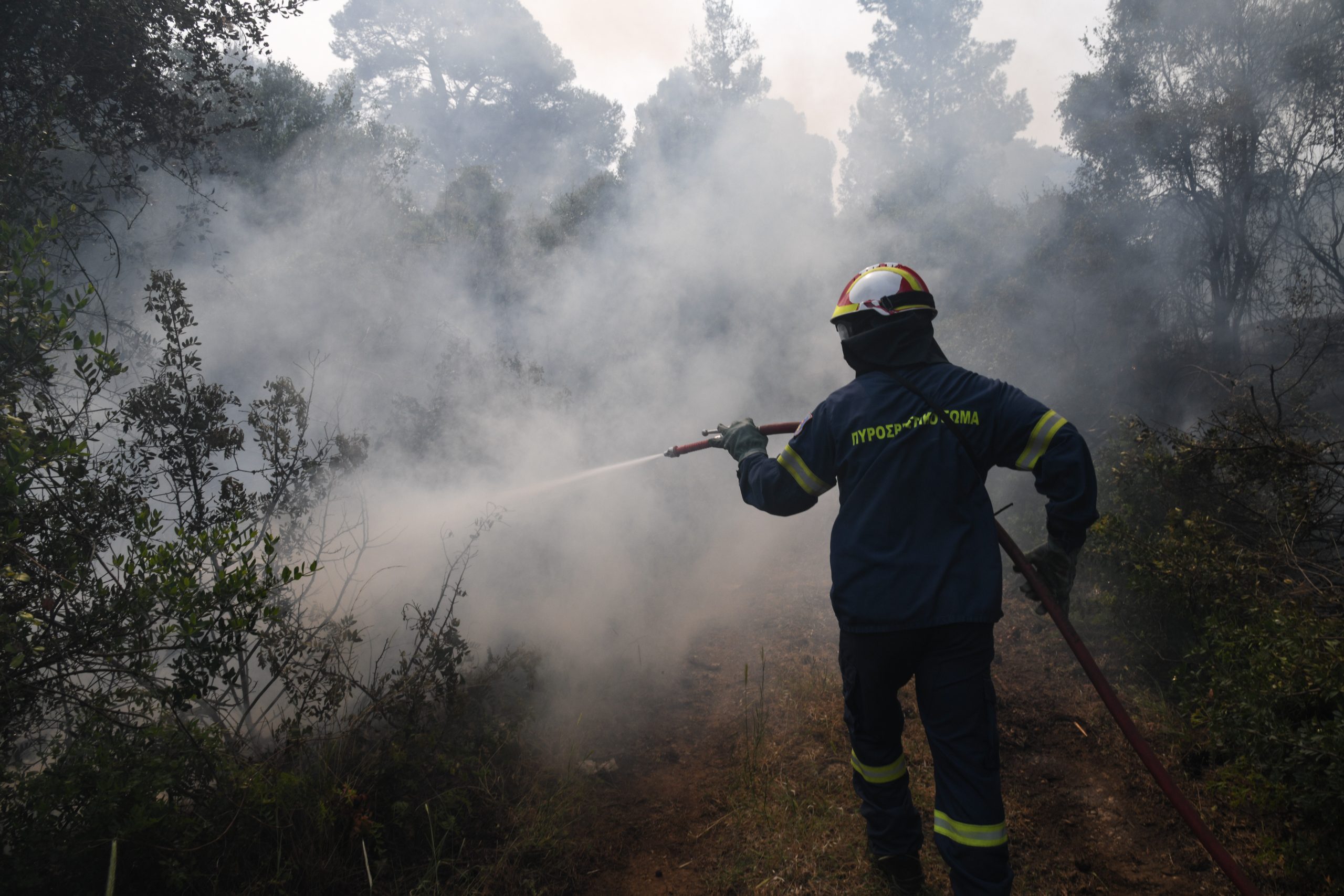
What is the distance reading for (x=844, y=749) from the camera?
350 cm

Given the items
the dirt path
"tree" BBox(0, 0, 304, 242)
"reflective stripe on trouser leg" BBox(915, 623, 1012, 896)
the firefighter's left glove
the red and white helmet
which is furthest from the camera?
"tree" BBox(0, 0, 304, 242)

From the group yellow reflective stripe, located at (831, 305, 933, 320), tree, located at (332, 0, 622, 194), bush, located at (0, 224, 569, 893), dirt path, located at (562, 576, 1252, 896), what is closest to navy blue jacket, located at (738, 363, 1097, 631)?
yellow reflective stripe, located at (831, 305, 933, 320)

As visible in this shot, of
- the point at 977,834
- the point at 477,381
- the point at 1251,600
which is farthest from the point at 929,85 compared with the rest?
the point at 977,834

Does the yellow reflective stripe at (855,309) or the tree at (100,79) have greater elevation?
the tree at (100,79)

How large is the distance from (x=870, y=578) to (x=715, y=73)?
17800mm

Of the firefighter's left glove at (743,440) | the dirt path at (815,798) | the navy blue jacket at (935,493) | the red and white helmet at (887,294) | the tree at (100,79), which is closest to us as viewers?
the navy blue jacket at (935,493)

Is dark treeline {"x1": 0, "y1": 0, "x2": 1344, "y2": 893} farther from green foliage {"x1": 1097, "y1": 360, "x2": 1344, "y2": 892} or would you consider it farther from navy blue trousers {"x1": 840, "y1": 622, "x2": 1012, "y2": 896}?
navy blue trousers {"x1": 840, "y1": 622, "x2": 1012, "y2": 896}

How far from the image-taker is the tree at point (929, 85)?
17562mm

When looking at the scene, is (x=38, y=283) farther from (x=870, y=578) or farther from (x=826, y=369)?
(x=826, y=369)

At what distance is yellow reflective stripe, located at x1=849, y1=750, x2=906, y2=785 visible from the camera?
2.43 metres

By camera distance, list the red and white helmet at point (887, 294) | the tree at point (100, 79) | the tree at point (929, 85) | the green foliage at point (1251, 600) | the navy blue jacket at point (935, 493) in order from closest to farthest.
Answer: the navy blue jacket at point (935, 493) → the green foliage at point (1251, 600) → the red and white helmet at point (887, 294) → the tree at point (100, 79) → the tree at point (929, 85)

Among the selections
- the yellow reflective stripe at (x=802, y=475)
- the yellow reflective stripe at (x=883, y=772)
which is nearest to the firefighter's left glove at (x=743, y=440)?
the yellow reflective stripe at (x=802, y=475)

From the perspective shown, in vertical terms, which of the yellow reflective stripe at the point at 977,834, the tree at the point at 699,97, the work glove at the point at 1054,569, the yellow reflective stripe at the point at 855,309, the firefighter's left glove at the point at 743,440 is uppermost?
the tree at the point at 699,97

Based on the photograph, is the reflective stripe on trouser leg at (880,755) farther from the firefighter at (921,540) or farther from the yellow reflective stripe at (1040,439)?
the yellow reflective stripe at (1040,439)
